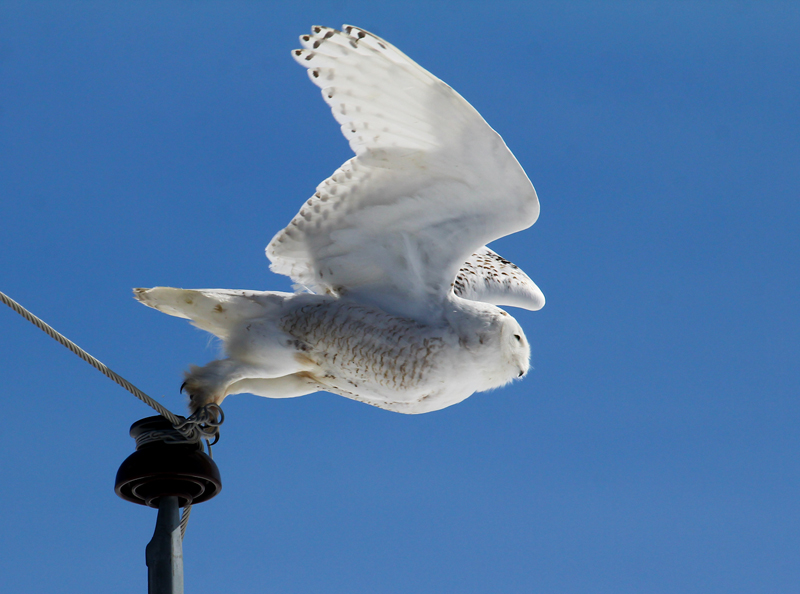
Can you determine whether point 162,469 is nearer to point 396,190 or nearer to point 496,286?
point 396,190

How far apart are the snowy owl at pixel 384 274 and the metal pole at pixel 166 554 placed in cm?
59

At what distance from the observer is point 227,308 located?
393 cm

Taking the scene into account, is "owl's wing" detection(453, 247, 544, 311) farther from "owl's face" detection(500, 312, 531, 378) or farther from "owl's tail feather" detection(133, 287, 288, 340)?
"owl's tail feather" detection(133, 287, 288, 340)

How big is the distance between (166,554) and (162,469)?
334 mm

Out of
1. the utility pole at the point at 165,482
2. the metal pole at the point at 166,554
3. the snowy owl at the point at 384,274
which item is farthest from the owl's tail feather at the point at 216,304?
the metal pole at the point at 166,554

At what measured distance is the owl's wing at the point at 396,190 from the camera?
3.39 m

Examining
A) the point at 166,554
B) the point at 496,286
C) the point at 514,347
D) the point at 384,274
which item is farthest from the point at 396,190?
the point at 166,554

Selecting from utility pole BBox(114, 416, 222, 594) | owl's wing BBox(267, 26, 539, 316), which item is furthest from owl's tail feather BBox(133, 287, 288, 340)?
utility pole BBox(114, 416, 222, 594)

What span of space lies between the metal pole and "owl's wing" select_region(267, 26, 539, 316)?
4.31 feet

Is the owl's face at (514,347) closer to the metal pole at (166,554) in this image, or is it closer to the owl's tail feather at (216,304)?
the owl's tail feather at (216,304)

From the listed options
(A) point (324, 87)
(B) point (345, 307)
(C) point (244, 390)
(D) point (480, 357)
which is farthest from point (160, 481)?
(A) point (324, 87)

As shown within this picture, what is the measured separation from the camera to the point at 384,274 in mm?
3984

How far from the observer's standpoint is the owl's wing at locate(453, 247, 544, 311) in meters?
4.72

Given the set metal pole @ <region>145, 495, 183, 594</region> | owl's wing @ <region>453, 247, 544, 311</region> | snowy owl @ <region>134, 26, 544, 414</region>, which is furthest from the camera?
owl's wing @ <region>453, 247, 544, 311</region>
